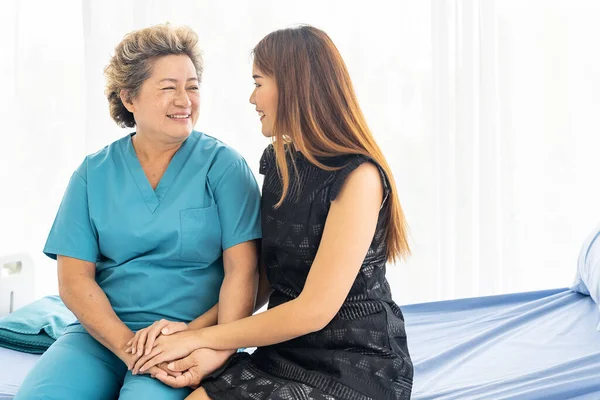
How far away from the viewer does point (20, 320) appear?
2.17m

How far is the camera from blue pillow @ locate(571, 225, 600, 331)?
7.11 feet

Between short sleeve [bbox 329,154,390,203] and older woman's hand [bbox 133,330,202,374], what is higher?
short sleeve [bbox 329,154,390,203]

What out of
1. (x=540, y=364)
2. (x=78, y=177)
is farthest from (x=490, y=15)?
(x=78, y=177)

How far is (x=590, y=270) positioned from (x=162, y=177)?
123cm

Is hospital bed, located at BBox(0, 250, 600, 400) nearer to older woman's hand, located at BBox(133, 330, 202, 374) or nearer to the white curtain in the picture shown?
older woman's hand, located at BBox(133, 330, 202, 374)

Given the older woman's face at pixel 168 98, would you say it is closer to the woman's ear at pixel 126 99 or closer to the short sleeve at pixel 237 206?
the woman's ear at pixel 126 99

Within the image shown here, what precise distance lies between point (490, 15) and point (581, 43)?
356mm

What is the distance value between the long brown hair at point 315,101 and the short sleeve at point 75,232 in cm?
49

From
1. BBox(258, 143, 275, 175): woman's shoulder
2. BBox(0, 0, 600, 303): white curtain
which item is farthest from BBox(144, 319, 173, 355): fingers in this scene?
BBox(0, 0, 600, 303): white curtain

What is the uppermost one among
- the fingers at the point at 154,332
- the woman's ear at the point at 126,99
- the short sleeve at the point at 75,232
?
the woman's ear at the point at 126,99

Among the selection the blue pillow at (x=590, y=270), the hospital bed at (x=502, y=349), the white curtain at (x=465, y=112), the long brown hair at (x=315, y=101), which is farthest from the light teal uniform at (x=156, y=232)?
the white curtain at (x=465, y=112)

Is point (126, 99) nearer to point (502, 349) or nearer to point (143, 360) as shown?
point (143, 360)

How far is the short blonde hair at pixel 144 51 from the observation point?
1.73 m

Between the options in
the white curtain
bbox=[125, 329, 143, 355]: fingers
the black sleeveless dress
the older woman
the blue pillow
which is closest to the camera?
the black sleeveless dress
